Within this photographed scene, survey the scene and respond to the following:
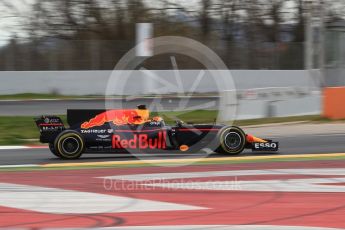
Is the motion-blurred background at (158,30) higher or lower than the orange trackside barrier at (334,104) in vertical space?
higher

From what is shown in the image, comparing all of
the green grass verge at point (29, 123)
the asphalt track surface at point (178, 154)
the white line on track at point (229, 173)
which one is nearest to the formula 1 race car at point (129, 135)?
the asphalt track surface at point (178, 154)

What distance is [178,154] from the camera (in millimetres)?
12289

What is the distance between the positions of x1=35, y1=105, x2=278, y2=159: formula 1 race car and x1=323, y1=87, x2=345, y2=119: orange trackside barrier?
9.36 meters

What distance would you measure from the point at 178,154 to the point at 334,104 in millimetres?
9988

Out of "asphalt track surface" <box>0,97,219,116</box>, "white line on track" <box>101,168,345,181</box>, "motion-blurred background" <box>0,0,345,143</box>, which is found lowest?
"white line on track" <box>101,168,345,181</box>

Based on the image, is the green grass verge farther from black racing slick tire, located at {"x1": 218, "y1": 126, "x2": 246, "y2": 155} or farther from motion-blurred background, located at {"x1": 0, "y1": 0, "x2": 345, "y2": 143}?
black racing slick tire, located at {"x1": 218, "y1": 126, "x2": 246, "y2": 155}

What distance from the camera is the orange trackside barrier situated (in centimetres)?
2058

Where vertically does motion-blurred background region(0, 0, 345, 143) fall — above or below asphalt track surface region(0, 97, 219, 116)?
above

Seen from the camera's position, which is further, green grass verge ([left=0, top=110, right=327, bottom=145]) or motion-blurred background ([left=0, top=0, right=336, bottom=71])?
motion-blurred background ([left=0, top=0, right=336, bottom=71])

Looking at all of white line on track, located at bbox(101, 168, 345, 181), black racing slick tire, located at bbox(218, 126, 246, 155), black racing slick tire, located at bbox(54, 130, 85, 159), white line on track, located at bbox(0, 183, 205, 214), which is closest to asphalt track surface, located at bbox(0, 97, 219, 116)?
black racing slick tire, located at bbox(54, 130, 85, 159)

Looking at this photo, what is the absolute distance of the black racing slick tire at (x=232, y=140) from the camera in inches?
465

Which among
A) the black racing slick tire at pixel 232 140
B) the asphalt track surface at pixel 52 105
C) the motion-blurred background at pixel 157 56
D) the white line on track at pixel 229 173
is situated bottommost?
the white line on track at pixel 229 173

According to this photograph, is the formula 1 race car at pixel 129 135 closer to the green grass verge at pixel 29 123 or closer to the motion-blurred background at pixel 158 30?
the green grass verge at pixel 29 123

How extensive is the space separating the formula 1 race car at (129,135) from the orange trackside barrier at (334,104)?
9.36 metres
